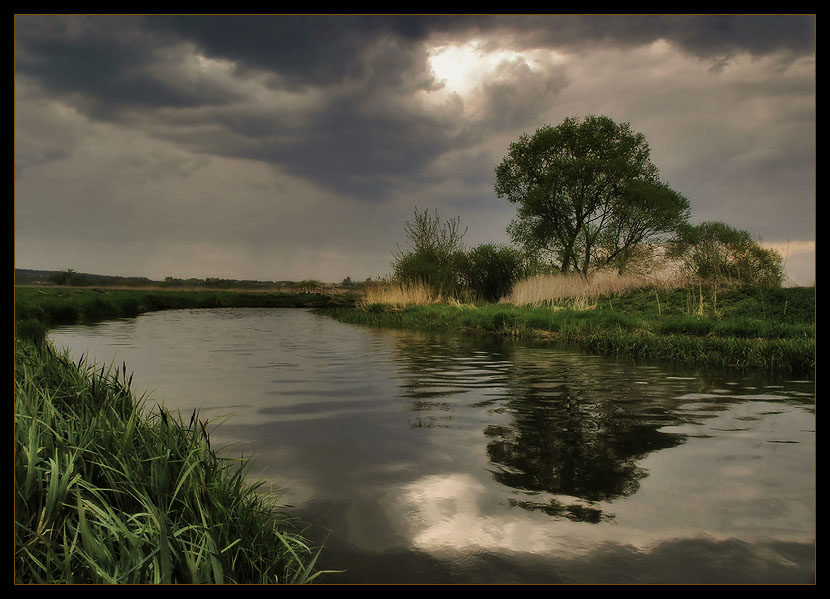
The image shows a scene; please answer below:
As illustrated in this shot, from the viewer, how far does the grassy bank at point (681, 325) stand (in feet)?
38.9

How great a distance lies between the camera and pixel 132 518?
9.29 ft

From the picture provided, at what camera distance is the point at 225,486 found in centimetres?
345

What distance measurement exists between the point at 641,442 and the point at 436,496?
2776 mm

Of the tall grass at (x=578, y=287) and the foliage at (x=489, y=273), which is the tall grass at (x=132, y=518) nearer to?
the tall grass at (x=578, y=287)

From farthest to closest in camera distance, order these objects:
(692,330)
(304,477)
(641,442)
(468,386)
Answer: (692,330), (468,386), (641,442), (304,477)

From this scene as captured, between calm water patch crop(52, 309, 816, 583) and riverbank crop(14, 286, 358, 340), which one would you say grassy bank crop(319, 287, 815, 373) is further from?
riverbank crop(14, 286, 358, 340)

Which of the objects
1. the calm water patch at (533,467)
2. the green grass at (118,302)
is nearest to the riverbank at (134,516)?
the calm water patch at (533,467)

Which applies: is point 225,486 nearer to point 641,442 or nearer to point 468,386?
point 641,442

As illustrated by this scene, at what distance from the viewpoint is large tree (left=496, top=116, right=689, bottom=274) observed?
123 feet

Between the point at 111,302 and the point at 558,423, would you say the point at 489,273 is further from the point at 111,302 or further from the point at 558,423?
the point at 558,423

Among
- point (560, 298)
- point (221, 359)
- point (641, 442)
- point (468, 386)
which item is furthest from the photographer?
point (560, 298)

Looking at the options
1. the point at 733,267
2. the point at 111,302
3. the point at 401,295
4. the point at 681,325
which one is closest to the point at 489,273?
the point at 401,295

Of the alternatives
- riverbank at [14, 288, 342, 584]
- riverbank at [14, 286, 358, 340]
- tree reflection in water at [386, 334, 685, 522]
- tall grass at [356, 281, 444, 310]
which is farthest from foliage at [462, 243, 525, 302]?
riverbank at [14, 288, 342, 584]
